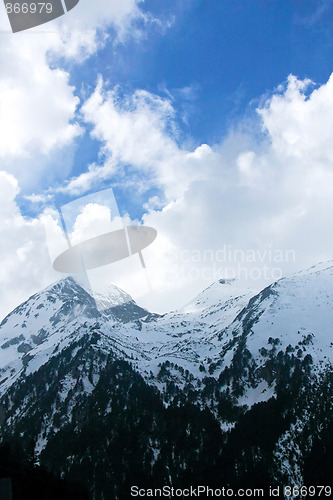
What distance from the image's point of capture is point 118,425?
566ft

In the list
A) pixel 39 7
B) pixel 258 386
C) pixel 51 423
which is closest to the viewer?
pixel 39 7

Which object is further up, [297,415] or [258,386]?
[258,386]

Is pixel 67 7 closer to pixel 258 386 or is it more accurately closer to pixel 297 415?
pixel 297 415

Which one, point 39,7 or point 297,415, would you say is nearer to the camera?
point 39,7

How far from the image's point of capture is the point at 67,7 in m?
16.3

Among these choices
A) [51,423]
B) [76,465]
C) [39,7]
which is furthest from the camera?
[51,423]

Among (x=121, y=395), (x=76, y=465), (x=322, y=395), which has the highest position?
(x=121, y=395)

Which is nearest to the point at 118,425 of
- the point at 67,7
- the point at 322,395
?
the point at 322,395

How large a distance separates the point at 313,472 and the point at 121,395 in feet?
281

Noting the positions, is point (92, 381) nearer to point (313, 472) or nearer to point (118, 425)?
point (118, 425)

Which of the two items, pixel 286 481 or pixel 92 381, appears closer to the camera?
pixel 286 481

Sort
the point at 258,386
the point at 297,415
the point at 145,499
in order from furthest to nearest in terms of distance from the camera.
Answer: the point at 258,386 < the point at 297,415 < the point at 145,499

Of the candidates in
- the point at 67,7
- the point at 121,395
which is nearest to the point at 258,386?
the point at 121,395

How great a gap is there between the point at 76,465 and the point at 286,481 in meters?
77.6
